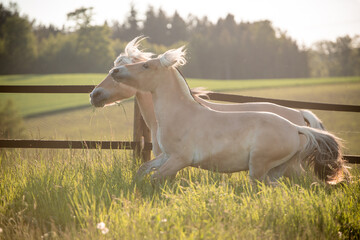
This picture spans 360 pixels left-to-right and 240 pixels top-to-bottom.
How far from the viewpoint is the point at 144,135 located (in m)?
6.43

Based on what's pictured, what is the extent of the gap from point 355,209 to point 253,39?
300 ft

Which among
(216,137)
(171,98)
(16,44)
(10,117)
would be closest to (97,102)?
Result: (171,98)

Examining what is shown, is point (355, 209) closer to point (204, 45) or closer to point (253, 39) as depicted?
point (204, 45)

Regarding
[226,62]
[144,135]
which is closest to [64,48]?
[226,62]

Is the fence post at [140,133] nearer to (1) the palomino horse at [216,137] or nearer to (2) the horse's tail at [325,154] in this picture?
(1) the palomino horse at [216,137]

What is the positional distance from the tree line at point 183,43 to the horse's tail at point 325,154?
61.1 metres

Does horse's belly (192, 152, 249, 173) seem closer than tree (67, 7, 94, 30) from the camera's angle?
Yes

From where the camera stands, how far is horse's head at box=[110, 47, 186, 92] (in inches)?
181

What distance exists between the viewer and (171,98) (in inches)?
189

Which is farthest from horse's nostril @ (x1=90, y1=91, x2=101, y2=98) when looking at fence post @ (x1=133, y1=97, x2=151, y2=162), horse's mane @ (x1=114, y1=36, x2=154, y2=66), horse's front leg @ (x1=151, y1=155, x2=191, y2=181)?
horse's front leg @ (x1=151, y1=155, x2=191, y2=181)

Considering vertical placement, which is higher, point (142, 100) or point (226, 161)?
point (142, 100)

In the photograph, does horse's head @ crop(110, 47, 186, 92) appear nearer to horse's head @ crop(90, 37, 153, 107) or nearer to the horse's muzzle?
the horse's muzzle

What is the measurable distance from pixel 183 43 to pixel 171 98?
238ft

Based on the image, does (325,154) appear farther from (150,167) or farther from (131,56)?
(131,56)
